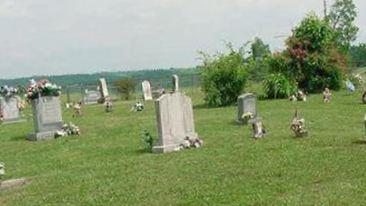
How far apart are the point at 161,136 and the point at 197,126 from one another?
526 cm

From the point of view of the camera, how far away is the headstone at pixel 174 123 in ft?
54.6

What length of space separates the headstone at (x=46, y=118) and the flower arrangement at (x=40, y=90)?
0.17m

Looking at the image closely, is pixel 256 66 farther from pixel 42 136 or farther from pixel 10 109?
pixel 42 136

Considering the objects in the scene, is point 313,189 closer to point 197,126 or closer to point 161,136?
point 161,136

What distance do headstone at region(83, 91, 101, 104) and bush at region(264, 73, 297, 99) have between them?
13985 millimetres

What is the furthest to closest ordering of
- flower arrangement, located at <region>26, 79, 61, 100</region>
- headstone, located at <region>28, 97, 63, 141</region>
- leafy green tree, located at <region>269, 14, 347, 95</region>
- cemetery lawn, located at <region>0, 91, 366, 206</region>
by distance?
leafy green tree, located at <region>269, 14, 347, 95</region>, flower arrangement, located at <region>26, 79, 61, 100</region>, headstone, located at <region>28, 97, 63, 141</region>, cemetery lawn, located at <region>0, 91, 366, 206</region>

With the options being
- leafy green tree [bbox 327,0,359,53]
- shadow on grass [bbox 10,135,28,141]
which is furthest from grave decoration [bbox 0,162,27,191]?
leafy green tree [bbox 327,0,359,53]

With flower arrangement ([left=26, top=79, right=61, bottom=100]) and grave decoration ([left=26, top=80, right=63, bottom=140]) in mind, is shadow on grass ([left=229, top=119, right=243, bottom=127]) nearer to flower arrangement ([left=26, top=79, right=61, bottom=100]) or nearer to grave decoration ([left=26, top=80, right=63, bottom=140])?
grave decoration ([left=26, top=80, right=63, bottom=140])

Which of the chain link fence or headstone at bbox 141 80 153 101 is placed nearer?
headstone at bbox 141 80 153 101

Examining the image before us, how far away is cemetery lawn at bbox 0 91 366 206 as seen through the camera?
10.6 m

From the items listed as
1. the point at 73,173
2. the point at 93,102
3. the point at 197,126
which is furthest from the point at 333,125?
the point at 93,102

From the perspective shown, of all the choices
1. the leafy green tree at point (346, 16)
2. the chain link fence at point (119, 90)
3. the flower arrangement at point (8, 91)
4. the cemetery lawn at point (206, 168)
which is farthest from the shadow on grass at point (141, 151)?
the leafy green tree at point (346, 16)

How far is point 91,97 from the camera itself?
44781 mm

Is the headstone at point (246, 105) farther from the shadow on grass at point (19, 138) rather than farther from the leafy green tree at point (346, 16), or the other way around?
the leafy green tree at point (346, 16)
